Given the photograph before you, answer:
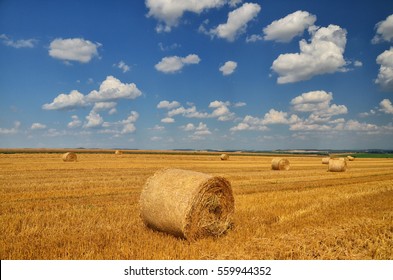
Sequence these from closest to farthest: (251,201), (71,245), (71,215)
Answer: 1. (71,245)
2. (71,215)
3. (251,201)

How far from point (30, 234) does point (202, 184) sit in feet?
12.0

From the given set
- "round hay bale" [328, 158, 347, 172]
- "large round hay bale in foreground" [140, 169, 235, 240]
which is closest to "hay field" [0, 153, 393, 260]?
"large round hay bale in foreground" [140, 169, 235, 240]

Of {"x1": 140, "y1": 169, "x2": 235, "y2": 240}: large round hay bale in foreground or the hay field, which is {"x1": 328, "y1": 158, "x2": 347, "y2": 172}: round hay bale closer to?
the hay field

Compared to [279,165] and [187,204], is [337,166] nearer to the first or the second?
[279,165]

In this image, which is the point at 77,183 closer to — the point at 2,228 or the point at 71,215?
the point at 71,215

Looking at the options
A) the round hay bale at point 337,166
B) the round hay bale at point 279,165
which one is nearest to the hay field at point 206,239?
the round hay bale at point 337,166

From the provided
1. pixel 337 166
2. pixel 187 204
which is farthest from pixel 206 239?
pixel 337 166

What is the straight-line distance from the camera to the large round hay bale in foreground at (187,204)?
25.6ft

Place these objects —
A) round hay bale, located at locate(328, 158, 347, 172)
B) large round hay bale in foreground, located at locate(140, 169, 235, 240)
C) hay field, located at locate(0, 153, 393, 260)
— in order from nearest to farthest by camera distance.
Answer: hay field, located at locate(0, 153, 393, 260) → large round hay bale in foreground, located at locate(140, 169, 235, 240) → round hay bale, located at locate(328, 158, 347, 172)

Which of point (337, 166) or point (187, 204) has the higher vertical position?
point (187, 204)

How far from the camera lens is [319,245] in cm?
695

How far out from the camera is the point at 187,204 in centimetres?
787

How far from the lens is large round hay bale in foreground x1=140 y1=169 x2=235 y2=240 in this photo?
7.80m
